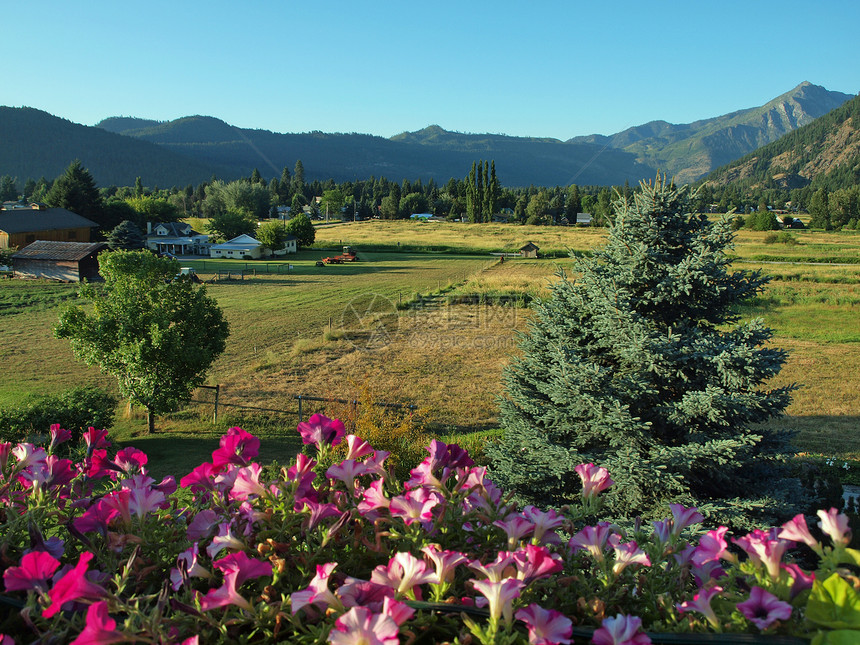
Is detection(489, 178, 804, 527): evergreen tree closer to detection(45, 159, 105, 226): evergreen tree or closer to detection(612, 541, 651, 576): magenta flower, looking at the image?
detection(612, 541, 651, 576): magenta flower

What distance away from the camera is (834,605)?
3.81 feet

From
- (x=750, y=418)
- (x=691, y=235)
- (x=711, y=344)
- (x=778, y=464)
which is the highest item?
(x=691, y=235)

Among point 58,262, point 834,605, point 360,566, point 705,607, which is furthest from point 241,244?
point 834,605

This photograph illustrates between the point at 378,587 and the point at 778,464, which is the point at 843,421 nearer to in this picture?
the point at 778,464

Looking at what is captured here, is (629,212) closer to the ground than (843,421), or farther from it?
farther from it

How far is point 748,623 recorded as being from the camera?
4.36ft

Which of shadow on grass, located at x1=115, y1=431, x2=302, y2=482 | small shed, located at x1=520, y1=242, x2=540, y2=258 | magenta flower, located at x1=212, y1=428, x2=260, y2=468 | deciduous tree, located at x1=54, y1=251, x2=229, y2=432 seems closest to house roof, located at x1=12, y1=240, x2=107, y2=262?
deciduous tree, located at x1=54, y1=251, x2=229, y2=432

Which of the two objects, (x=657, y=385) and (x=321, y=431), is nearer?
(x=321, y=431)

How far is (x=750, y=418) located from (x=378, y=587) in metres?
6.66

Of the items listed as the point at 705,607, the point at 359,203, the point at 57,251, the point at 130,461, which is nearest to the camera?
the point at 705,607

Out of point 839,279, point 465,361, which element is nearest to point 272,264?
point 465,361

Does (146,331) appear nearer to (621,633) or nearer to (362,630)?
(362,630)

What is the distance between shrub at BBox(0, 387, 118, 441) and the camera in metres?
12.3

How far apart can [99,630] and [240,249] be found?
6398 cm
